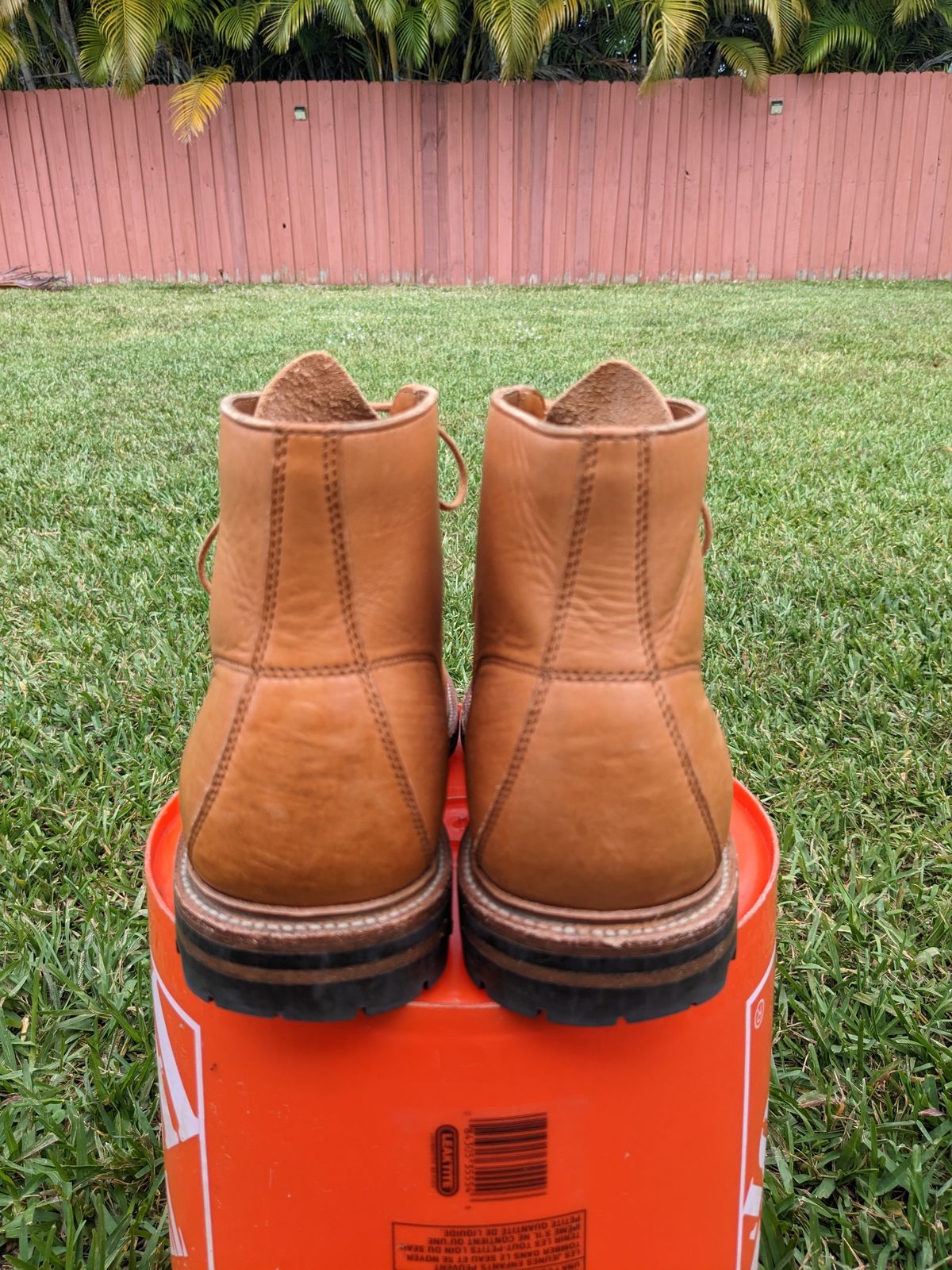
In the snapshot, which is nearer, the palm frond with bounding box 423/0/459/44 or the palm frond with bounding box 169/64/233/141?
the palm frond with bounding box 169/64/233/141

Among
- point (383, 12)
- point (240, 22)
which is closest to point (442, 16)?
point (383, 12)

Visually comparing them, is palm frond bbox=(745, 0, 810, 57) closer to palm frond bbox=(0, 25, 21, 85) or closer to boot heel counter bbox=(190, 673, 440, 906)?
palm frond bbox=(0, 25, 21, 85)

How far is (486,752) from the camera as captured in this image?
92cm

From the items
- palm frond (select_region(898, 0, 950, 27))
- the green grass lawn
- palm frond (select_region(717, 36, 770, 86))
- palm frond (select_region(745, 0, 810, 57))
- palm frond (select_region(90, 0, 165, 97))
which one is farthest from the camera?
palm frond (select_region(898, 0, 950, 27))

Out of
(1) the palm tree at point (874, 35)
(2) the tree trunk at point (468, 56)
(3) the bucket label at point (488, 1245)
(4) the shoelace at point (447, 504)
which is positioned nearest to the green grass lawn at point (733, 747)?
(3) the bucket label at point (488, 1245)

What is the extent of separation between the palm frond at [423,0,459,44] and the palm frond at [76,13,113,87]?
389 centimetres

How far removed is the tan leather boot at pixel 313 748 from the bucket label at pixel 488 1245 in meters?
0.22

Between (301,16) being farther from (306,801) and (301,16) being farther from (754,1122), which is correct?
(754,1122)

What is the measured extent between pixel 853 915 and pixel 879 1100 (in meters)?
0.31

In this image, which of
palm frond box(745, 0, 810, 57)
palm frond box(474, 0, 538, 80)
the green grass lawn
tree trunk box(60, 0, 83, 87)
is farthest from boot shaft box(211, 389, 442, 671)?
tree trunk box(60, 0, 83, 87)

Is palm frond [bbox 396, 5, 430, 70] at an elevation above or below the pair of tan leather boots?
above

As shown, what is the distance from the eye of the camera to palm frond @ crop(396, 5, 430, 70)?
37.9 feet


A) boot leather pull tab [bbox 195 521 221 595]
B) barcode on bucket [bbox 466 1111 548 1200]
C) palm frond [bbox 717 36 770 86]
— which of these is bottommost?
barcode on bucket [bbox 466 1111 548 1200]

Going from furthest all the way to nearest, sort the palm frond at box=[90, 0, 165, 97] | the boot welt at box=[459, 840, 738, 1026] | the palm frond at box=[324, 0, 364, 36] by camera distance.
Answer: the palm frond at box=[324, 0, 364, 36]
the palm frond at box=[90, 0, 165, 97]
the boot welt at box=[459, 840, 738, 1026]
